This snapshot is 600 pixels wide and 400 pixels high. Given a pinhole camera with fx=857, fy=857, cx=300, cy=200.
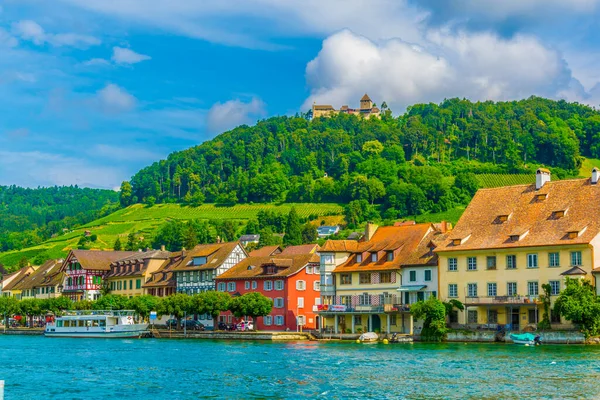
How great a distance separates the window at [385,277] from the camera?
88231 mm

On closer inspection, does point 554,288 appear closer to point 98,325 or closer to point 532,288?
point 532,288

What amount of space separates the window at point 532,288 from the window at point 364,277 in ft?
63.0

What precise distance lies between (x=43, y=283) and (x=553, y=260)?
320ft

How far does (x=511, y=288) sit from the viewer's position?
77.3m

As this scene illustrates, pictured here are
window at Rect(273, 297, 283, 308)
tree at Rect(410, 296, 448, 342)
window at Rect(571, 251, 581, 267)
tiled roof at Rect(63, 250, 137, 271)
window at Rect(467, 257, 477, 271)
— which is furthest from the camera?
tiled roof at Rect(63, 250, 137, 271)

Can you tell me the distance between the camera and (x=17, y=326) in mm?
131000

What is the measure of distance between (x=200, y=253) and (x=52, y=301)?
22.6 meters

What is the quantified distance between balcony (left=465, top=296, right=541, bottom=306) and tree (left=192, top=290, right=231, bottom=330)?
2889 cm

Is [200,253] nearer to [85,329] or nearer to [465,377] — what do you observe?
[85,329]

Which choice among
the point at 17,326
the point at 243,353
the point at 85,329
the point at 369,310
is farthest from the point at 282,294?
the point at 17,326

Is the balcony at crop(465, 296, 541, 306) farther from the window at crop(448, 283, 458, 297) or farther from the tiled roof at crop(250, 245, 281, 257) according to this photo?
the tiled roof at crop(250, 245, 281, 257)

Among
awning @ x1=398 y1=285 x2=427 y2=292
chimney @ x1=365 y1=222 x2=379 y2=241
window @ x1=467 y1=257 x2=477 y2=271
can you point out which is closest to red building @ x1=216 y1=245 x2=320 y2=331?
chimney @ x1=365 y1=222 x2=379 y2=241

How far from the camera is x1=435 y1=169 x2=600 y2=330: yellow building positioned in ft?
243

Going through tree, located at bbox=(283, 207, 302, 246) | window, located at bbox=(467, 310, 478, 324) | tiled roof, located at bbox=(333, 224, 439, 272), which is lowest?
window, located at bbox=(467, 310, 478, 324)
